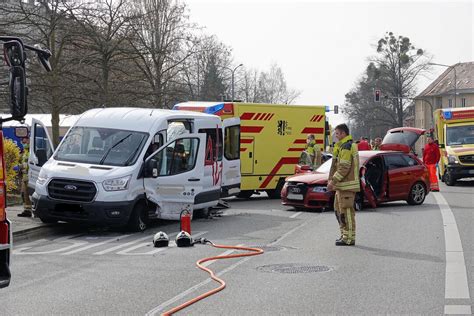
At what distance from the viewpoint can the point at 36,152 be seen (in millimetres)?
16438

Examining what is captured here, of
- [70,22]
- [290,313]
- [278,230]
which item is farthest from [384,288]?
[70,22]

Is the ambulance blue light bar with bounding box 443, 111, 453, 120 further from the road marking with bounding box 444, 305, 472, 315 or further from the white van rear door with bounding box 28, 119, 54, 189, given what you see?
the road marking with bounding box 444, 305, 472, 315

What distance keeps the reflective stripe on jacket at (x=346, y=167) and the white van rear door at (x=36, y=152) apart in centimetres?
720

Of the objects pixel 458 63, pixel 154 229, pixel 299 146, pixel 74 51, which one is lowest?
pixel 154 229

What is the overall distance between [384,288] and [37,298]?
385 centimetres

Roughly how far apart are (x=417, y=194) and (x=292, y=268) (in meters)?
10.4

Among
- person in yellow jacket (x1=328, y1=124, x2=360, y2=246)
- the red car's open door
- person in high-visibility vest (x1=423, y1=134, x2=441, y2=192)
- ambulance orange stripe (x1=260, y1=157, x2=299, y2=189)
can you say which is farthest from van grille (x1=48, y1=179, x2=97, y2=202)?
person in high-visibility vest (x1=423, y1=134, x2=441, y2=192)

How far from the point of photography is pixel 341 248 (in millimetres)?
11750

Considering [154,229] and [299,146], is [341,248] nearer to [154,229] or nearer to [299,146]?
[154,229]

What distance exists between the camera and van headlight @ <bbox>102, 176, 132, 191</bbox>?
14.1 metres

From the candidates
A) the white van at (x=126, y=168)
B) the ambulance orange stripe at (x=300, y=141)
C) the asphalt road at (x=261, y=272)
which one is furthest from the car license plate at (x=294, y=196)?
the ambulance orange stripe at (x=300, y=141)

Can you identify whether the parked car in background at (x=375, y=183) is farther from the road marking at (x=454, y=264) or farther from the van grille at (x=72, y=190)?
the van grille at (x=72, y=190)

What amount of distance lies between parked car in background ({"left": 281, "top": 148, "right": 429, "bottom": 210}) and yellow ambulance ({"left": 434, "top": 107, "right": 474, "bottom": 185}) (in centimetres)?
821

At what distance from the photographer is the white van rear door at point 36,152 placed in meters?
16.3
